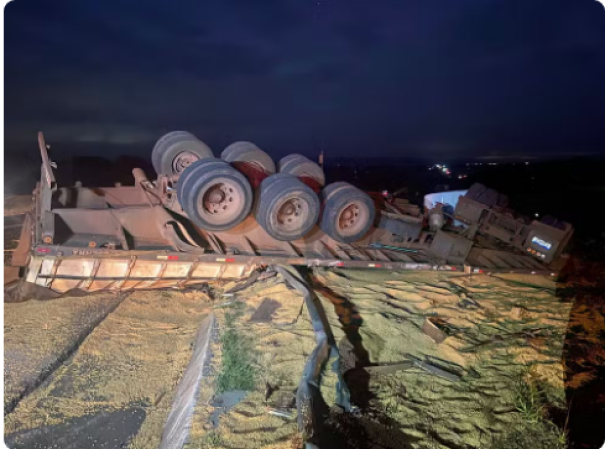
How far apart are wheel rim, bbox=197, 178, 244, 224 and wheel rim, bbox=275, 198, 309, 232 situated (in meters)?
0.74

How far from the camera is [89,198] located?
24.3ft

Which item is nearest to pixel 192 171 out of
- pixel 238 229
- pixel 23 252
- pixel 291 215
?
pixel 238 229

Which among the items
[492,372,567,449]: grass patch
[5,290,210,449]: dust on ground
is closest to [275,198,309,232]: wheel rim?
[5,290,210,449]: dust on ground

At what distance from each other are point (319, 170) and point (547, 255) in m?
4.47

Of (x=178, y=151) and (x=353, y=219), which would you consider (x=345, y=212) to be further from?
(x=178, y=151)

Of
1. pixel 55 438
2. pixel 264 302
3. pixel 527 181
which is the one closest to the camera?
pixel 55 438

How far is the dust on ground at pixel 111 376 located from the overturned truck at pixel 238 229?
1.92 ft

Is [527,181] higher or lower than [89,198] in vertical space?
higher

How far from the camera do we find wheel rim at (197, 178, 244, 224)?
241 inches

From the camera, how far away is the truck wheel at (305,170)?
773 cm

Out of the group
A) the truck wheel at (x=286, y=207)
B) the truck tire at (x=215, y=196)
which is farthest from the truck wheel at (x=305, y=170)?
the truck tire at (x=215, y=196)

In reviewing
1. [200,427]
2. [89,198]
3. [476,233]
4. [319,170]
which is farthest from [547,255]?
[89,198]

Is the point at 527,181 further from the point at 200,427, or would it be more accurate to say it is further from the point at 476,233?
the point at 200,427

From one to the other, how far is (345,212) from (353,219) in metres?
0.23
